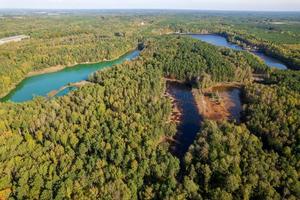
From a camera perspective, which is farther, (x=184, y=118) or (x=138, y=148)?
(x=184, y=118)

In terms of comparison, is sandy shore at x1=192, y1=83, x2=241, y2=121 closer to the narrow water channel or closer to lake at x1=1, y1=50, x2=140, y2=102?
the narrow water channel

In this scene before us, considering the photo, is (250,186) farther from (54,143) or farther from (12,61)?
(12,61)

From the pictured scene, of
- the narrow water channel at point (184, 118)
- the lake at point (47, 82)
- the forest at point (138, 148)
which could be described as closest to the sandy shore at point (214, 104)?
the narrow water channel at point (184, 118)

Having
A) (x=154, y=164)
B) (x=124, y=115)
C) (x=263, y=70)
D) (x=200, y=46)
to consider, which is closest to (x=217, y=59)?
(x=263, y=70)

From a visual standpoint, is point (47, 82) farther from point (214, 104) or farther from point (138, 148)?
point (138, 148)

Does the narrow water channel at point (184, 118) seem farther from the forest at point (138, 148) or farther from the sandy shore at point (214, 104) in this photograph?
the forest at point (138, 148)

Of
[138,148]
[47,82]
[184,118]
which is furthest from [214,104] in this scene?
[47,82]

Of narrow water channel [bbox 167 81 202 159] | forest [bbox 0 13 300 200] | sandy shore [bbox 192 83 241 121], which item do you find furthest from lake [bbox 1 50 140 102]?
sandy shore [bbox 192 83 241 121]
